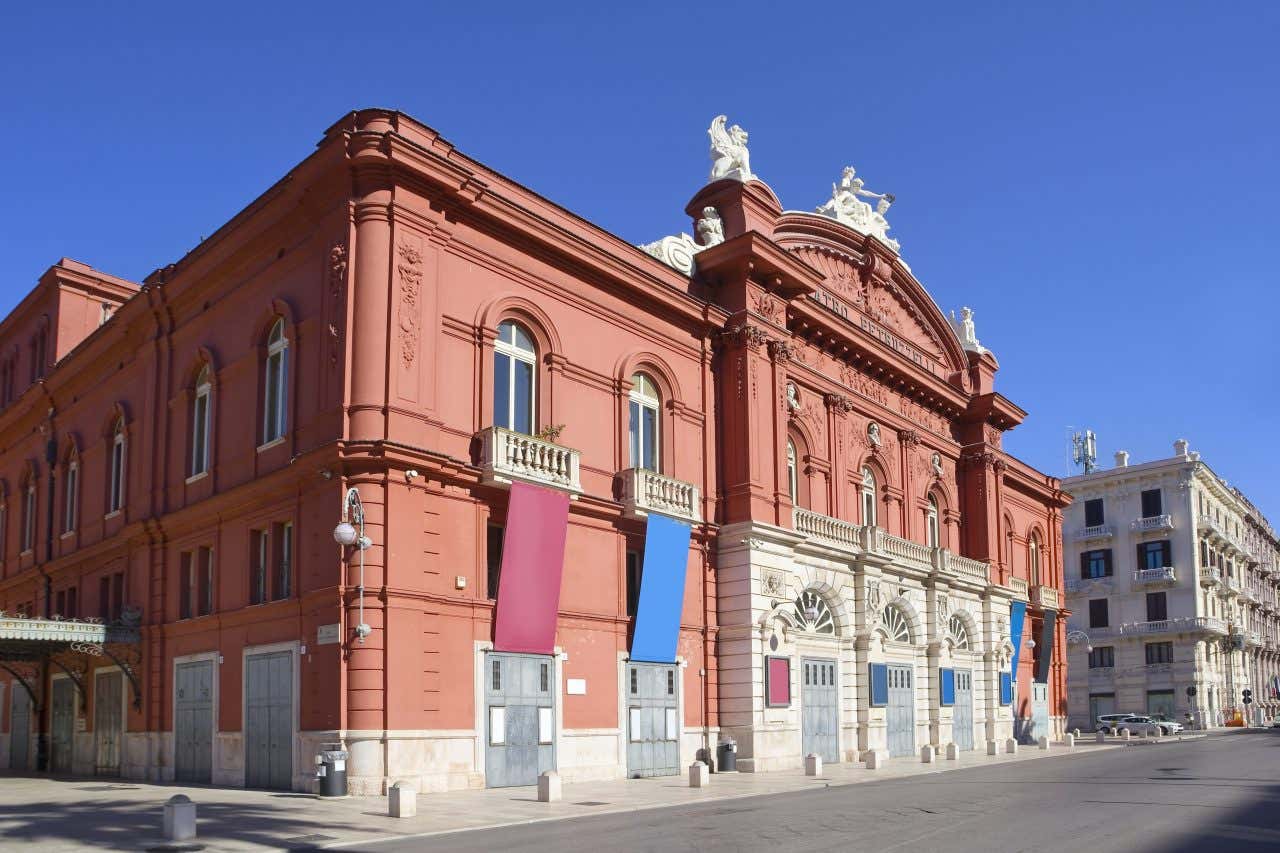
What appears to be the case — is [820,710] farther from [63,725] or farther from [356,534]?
[63,725]

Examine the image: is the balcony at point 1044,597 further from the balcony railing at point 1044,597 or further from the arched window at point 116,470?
the arched window at point 116,470

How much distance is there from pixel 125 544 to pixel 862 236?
24964 mm

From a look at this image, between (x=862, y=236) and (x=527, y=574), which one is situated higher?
(x=862, y=236)

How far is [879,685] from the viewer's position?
36125mm

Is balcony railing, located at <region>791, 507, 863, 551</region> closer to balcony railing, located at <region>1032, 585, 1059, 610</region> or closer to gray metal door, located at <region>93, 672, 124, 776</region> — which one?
gray metal door, located at <region>93, 672, 124, 776</region>

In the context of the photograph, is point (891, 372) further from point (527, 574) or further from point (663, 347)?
point (527, 574)

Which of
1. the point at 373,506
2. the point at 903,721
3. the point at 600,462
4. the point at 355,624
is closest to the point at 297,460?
the point at 373,506

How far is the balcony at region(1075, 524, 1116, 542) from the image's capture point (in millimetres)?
81125

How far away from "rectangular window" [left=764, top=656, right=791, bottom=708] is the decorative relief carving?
12.9 metres

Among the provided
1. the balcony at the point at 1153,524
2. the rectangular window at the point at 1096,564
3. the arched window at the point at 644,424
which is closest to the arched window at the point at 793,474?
the arched window at the point at 644,424

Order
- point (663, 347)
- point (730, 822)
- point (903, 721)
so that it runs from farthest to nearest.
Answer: point (903, 721)
point (663, 347)
point (730, 822)

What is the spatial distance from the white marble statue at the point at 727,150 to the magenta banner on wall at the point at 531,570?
41.7 feet

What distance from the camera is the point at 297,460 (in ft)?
78.7

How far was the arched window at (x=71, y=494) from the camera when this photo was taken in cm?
3622
